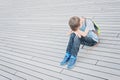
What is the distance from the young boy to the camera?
310 centimetres

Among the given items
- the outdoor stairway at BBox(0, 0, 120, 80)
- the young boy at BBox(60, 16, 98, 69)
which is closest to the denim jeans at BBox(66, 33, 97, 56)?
the young boy at BBox(60, 16, 98, 69)

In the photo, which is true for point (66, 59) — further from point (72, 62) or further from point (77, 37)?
point (77, 37)

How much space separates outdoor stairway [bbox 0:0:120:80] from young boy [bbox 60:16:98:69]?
5.2 inches

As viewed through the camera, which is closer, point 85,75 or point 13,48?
point 85,75

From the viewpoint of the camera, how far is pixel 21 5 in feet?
23.8

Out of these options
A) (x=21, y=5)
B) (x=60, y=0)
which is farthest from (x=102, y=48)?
(x=21, y=5)

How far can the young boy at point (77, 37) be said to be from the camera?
122 inches

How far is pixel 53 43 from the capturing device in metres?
4.07

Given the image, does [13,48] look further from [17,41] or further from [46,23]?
[46,23]

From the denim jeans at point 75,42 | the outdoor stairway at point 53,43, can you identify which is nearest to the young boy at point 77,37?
the denim jeans at point 75,42

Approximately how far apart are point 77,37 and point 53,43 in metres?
0.99

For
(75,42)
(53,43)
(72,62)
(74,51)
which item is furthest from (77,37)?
(53,43)

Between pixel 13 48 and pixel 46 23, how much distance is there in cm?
106

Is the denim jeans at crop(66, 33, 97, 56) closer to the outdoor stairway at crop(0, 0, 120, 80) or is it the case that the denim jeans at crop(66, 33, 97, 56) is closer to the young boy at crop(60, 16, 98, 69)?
the young boy at crop(60, 16, 98, 69)
